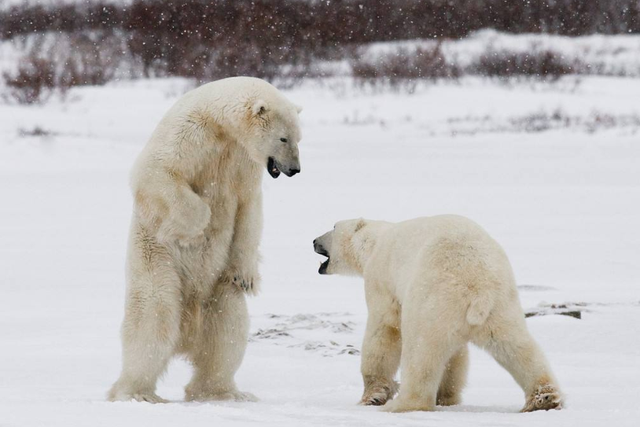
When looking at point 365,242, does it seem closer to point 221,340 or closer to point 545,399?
point 221,340

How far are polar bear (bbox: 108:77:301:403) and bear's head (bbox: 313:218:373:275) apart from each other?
54 centimetres

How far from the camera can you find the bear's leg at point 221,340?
3711 millimetres

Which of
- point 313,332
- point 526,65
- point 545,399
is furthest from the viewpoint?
point 526,65

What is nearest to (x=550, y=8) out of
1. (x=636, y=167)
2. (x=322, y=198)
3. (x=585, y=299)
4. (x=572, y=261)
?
(x=636, y=167)

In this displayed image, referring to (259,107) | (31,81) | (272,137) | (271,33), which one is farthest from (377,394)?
(271,33)

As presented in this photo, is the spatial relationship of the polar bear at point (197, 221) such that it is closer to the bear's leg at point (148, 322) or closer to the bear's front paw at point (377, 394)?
the bear's leg at point (148, 322)

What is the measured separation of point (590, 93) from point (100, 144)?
8.31 m

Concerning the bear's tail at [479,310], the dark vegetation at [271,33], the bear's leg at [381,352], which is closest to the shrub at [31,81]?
the dark vegetation at [271,33]

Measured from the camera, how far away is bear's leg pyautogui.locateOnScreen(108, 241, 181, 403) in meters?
3.54

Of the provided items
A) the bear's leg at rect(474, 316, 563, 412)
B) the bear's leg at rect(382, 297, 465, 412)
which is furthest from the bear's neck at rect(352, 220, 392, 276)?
the bear's leg at rect(474, 316, 563, 412)

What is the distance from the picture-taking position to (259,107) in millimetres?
3496

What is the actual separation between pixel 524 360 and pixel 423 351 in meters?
0.30

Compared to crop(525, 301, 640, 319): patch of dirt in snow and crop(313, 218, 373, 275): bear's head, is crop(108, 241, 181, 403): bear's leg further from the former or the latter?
crop(525, 301, 640, 319): patch of dirt in snow

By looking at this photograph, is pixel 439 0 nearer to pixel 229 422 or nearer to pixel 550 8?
pixel 550 8
